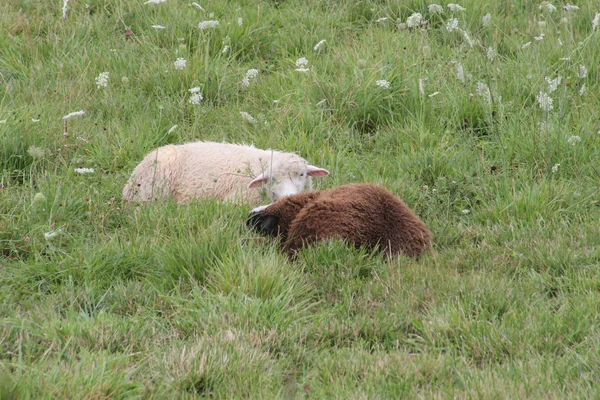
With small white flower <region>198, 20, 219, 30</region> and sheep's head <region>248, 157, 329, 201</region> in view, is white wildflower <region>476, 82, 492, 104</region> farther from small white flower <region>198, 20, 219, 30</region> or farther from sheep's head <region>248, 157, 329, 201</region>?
small white flower <region>198, 20, 219, 30</region>

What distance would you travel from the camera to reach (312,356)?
3.80 metres

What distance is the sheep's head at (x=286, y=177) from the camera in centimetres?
566

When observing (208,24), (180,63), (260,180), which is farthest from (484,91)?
(208,24)

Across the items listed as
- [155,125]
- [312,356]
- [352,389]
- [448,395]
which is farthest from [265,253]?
[155,125]

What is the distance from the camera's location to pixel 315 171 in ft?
19.2

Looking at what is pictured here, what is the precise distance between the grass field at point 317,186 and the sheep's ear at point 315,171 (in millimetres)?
220

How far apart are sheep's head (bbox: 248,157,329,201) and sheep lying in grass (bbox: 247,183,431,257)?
0.56 meters

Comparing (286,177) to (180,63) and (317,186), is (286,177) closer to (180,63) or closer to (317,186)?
(317,186)

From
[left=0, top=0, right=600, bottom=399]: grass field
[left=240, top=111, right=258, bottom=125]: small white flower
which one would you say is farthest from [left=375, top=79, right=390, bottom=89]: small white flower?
[left=240, top=111, right=258, bottom=125]: small white flower

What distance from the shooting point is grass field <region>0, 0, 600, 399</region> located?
11.8 feet

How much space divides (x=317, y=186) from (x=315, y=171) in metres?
0.25

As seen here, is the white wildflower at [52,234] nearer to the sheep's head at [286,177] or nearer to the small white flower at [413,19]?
the sheep's head at [286,177]

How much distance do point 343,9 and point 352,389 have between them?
19.4 feet

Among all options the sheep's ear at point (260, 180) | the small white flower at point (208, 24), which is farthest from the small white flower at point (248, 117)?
the sheep's ear at point (260, 180)
